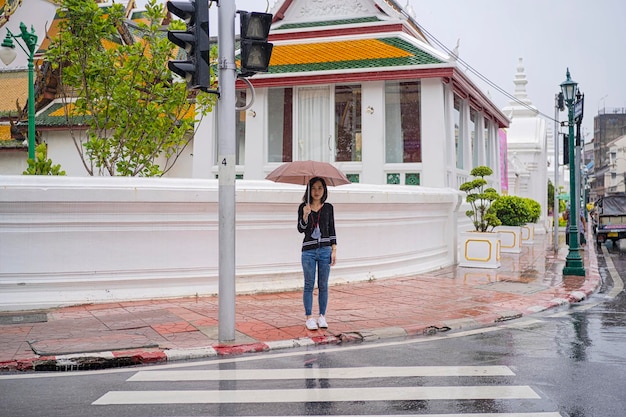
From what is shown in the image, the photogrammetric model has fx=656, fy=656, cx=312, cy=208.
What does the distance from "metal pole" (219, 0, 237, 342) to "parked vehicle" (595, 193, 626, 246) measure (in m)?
22.7

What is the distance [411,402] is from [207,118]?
45.6 ft

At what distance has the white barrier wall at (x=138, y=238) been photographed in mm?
9203

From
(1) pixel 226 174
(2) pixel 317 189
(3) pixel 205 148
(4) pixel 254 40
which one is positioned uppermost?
(4) pixel 254 40

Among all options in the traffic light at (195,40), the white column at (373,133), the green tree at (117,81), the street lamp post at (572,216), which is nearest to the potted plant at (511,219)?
the street lamp post at (572,216)

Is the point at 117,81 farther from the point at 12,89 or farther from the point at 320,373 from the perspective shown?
the point at 12,89

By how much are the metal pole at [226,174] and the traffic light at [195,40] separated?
0.26 metres

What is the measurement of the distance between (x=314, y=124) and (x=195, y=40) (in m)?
10.5

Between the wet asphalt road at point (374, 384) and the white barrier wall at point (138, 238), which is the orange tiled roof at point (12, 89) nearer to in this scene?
the white barrier wall at point (138, 238)

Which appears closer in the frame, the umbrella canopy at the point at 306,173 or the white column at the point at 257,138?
the umbrella canopy at the point at 306,173

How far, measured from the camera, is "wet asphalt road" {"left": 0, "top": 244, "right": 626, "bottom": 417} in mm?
4980

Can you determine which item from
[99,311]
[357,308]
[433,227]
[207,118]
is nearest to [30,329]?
[99,311]

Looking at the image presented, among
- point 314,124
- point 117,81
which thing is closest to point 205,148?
point 314,124

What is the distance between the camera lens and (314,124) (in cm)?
1750

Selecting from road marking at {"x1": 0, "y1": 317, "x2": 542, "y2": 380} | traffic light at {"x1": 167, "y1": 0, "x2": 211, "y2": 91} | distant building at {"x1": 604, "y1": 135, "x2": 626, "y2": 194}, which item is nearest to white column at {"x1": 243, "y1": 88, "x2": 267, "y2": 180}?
road marking at {"x1": 0, "y1": 317, "x2": 542, "y2": 380}
